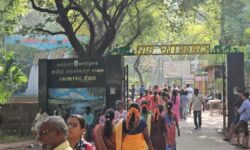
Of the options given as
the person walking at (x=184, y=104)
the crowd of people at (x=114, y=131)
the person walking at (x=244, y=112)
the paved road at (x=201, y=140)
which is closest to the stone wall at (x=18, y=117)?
the paved road at (x=201, y=140)

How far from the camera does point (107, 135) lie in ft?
25.0

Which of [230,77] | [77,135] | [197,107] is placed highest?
[230,77]

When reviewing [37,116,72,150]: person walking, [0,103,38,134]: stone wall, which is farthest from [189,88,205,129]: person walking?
[37,116,72,150]: person walking

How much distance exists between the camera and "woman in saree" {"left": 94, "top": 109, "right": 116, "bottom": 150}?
7.56m

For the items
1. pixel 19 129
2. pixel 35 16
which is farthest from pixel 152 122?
pixel 35 16

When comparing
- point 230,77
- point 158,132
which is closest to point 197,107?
point 230,77

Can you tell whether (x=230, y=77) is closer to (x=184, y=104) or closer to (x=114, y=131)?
(x=184, y=104)

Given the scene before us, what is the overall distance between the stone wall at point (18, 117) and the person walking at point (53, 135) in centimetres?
1586

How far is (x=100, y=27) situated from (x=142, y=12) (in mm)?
3250

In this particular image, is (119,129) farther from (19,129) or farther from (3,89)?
(3,89)

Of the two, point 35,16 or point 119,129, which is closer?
point 119,129

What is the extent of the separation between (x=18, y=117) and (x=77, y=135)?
49.4ft

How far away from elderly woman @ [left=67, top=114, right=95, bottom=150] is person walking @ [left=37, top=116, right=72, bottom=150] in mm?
1025

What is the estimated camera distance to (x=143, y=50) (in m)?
19.5
